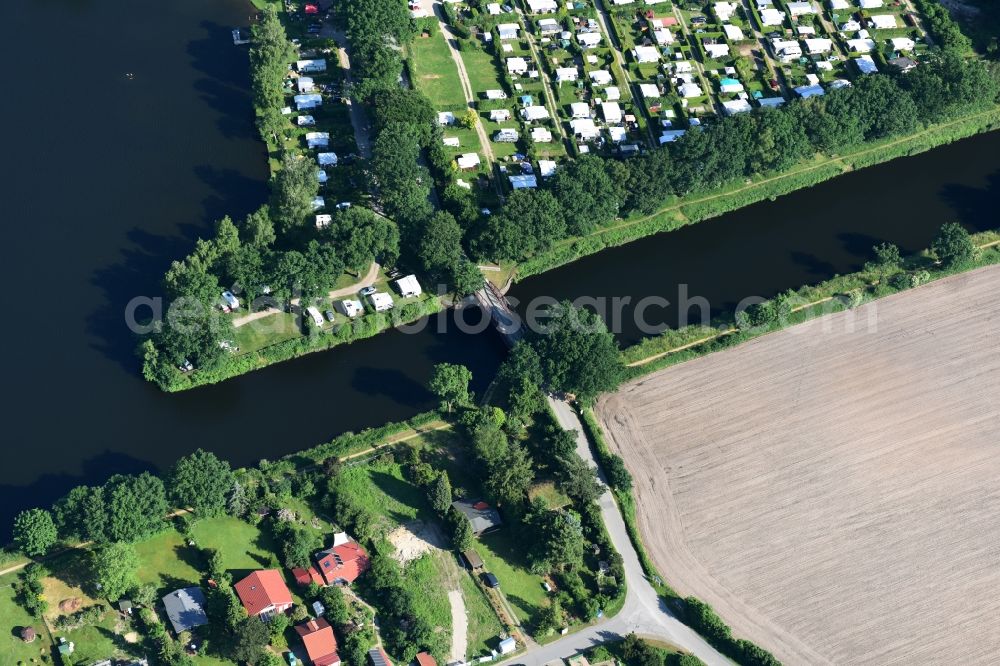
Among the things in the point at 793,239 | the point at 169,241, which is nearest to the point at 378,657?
the point at 169,241

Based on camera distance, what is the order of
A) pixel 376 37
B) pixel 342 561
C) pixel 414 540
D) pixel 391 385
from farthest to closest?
1. pixel 376 37
2. pixel 391 385
3. pixel 414 540
4. pixel 342 561

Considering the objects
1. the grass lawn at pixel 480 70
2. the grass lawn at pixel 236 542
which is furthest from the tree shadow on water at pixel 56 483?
the grass lawn at pixel 480 70

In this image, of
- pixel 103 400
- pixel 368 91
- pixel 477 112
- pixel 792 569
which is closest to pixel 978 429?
pixel 792 569

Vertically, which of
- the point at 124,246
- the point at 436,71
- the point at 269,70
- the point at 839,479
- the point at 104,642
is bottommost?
Answer: the point at 839,479

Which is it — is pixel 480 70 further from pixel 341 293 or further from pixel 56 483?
pixel 56 483

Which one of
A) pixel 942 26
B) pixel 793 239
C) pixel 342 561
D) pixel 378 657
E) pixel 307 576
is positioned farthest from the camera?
pixel 942 26

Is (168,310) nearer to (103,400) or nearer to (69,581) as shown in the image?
(103,400)

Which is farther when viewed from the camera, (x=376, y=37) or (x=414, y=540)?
(x=376, y=37)

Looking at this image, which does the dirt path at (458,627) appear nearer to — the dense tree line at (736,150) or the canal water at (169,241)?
the canal water at (169,241)
